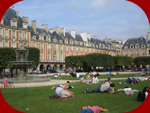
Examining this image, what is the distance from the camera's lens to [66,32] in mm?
67875

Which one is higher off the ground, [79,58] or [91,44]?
[91,44]

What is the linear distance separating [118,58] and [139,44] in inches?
904

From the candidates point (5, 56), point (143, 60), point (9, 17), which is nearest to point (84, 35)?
point (143, 60)

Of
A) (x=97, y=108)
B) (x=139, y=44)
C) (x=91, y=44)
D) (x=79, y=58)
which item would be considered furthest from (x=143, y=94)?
(x=139, y=44)

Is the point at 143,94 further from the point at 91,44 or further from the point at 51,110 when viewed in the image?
the point at 91,44

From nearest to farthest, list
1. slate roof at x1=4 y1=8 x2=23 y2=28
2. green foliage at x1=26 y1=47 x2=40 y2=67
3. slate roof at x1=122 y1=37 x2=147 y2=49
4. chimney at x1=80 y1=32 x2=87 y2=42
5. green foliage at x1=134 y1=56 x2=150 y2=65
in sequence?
green foliage at x1=26 y1=47 x2=40 y2=67, slate roof at x1=4 y1=8 x2=23 y2=28, green foliage at x1=134 y1=56 x2=150 y2=65, chimney at x1=80 y1=32 x2=87 y2=42, slate roof at x1=122 y1=37 x2=147 y2=49

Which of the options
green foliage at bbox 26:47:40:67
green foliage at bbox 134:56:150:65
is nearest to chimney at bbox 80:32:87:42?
green foliage at bbox 134:56:150:65

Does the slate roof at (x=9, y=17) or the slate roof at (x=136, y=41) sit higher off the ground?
the slate roof at (x=9, y=17)

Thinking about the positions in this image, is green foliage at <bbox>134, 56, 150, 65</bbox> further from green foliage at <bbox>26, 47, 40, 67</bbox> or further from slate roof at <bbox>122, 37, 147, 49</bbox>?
green foliage at <bbox>26, 47, 40, 67</bbox>

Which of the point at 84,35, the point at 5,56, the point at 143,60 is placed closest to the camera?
the point at 5,56

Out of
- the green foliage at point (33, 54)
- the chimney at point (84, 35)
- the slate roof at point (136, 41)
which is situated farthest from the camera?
the slate roof at point (136, 41)

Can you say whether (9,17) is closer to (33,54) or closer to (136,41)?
(33,54)

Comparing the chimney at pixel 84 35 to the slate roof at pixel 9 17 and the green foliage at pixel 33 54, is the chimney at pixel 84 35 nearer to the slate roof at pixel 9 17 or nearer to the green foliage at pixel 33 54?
the slate roof at pixel 9 17

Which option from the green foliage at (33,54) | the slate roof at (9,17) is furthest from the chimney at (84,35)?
the green foliage at (33,54)
